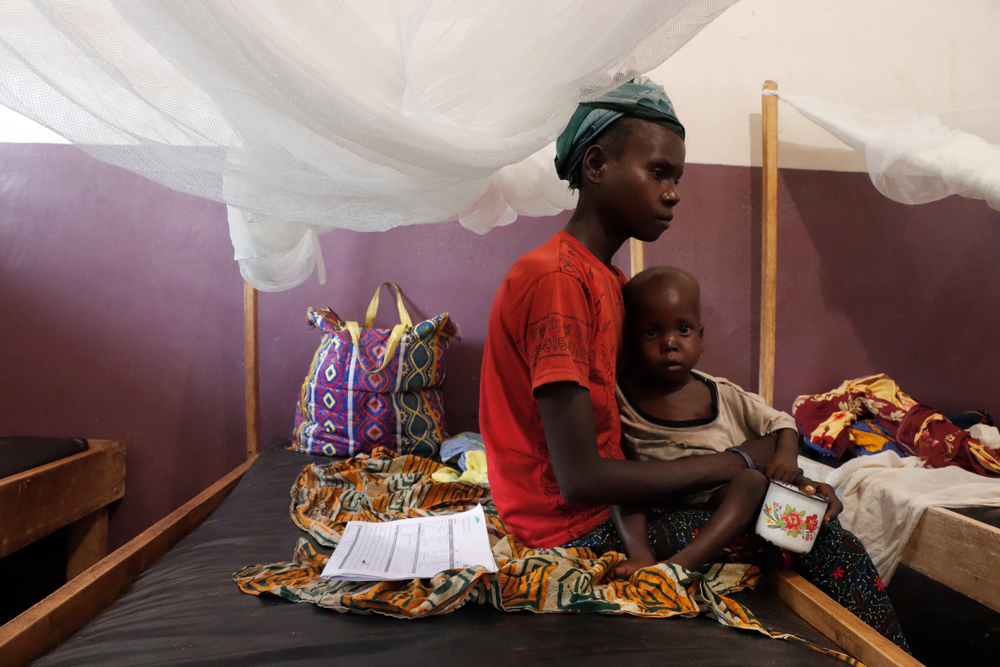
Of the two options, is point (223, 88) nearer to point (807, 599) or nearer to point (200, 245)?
point (807, 599)

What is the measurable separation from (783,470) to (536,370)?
0.44 meters

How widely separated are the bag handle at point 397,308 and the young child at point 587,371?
102 centimetres

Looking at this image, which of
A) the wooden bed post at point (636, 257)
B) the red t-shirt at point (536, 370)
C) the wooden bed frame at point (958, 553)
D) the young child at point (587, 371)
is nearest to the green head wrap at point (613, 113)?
the young child at point (587, 371)

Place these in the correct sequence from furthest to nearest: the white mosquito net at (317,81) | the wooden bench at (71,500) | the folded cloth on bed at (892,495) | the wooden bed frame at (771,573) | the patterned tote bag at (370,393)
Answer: the patterned tote bag at (370,393) < the wooden bench at (71,500) < the folded cloth on bed at (892,495) < the wooden bed frame at (771,573) < the white mosquito net at (317,81)

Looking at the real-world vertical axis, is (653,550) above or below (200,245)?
below

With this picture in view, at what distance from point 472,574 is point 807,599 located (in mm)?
448

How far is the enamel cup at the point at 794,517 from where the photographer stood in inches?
34.0

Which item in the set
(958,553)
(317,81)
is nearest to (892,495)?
(958,553)

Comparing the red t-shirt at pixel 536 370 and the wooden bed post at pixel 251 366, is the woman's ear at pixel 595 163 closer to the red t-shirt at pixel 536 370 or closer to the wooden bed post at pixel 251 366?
the red t-shirt at pixel 536 370

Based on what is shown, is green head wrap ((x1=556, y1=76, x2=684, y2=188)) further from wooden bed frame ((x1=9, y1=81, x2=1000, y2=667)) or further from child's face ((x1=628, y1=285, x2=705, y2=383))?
wooden bed frame ((x1=9, y1=81, x2=1000, y2=667))

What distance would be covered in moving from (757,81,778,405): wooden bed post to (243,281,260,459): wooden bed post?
1691 mm

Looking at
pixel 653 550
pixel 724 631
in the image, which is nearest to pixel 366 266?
pixel 653 550

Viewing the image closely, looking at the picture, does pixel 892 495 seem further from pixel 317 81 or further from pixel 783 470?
pixel 317 81

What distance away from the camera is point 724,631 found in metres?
0.78
